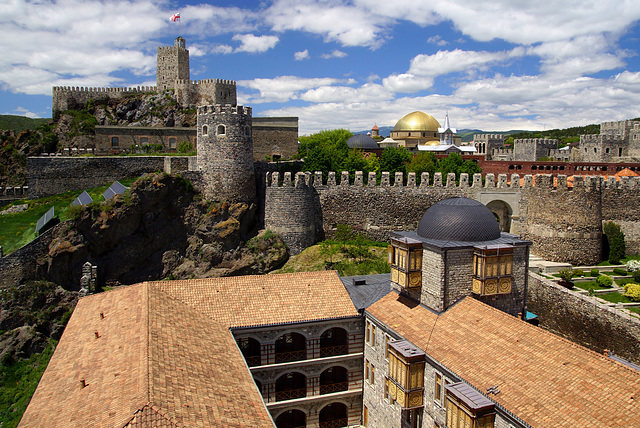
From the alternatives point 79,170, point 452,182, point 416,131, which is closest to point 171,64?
point 79,170

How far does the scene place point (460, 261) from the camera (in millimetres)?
13438

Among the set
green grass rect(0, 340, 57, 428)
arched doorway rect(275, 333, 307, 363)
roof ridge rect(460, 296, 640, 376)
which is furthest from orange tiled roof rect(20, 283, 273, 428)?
green grass rect(0, 340, 57, 428)

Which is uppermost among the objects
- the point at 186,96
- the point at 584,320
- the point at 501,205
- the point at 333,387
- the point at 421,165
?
the point at 186,96

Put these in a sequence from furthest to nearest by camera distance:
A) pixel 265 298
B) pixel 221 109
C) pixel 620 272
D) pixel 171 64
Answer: pixel 171 64 → pixel 221 109 → pixel 620 272 → pixel 265 298

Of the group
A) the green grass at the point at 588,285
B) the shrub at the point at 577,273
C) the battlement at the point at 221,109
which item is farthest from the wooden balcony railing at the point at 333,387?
the battlement at the point at 221,109

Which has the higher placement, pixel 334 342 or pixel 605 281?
pixel 605 281

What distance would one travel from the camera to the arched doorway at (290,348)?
15523mm

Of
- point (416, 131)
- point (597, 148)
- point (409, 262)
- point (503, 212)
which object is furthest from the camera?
point (416, 131)

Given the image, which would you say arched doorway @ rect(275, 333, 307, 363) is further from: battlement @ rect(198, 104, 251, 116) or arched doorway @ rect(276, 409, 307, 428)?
battlement @ rect(198, 104, 251, 116)

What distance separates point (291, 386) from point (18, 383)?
1190 centimetres

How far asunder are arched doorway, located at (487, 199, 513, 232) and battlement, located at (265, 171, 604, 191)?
1.13 metres

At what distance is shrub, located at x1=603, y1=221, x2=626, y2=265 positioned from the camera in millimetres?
24609

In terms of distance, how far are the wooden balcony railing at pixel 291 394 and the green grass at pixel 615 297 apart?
12.9 m

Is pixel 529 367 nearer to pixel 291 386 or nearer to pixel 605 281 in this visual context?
pixel 291 386
